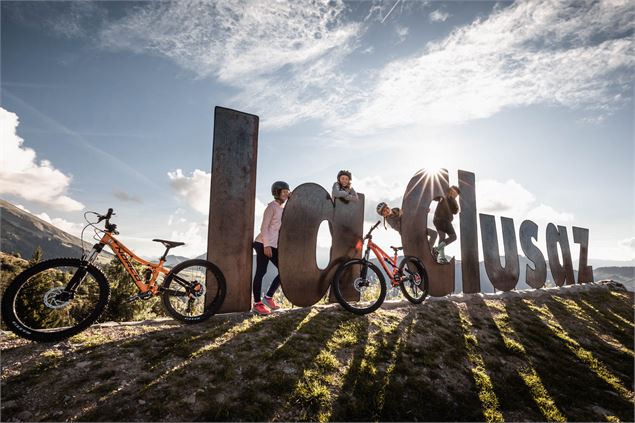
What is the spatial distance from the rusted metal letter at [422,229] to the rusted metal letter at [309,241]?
2.23 m

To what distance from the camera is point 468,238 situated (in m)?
11.1

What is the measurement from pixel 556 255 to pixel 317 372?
15884 mm

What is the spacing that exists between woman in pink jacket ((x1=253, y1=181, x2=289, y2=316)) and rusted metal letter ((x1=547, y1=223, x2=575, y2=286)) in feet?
46.9

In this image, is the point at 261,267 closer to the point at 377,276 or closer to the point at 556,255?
the point at 377,276

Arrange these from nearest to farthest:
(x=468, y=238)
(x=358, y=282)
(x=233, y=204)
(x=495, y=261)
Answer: (x=233, y=204), (x=358, y=282), (x=468, y=238), (x=495, y=261)

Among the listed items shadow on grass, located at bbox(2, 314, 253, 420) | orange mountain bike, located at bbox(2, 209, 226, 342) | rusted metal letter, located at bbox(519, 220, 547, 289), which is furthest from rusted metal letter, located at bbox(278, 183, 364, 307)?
rusted metal letter, located at bbox(519, 220, 547, 289)

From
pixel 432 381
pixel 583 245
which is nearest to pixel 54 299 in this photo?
pixel 432 381

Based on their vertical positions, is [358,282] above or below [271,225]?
below

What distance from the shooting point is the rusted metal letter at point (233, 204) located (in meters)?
6.66

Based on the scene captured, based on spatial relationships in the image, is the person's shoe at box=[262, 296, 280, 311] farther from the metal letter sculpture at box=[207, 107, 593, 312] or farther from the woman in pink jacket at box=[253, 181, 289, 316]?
the metal letter sculpture at box=[207, 107, 593, 312]

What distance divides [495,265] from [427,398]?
9.71 meters

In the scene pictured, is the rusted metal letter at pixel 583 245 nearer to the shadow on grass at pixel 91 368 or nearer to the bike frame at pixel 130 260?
the shadow on grass at pixel 91 368

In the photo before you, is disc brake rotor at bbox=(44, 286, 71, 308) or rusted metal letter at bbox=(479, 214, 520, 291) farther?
rusted metal letter at bbox=(479, 214, 520, 291)

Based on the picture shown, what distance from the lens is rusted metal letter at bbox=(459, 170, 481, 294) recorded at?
430 inches
